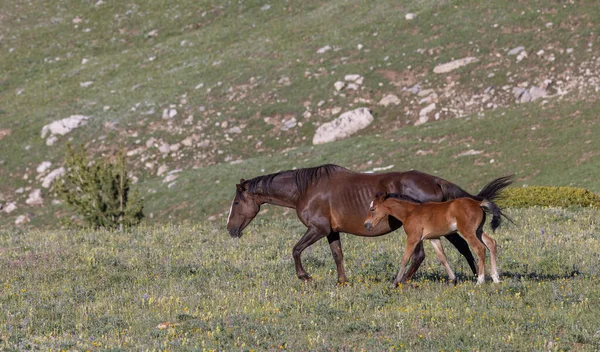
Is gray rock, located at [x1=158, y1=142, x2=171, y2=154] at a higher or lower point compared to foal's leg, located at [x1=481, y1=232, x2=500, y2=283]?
lower

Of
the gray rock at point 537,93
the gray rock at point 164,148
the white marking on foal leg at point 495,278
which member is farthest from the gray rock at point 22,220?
the white marking on foal leg at point 495,278

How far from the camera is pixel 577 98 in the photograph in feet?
140

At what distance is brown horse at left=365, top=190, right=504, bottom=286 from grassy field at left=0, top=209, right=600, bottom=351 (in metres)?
0.67

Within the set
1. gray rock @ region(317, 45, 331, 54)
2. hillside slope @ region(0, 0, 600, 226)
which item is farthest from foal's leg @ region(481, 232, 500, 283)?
gray rock @ region(317, 45, 331, 54)

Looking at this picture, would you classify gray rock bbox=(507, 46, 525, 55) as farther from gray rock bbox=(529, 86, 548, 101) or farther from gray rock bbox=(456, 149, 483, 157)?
gray rock bbox=(456, 149, 483, 157)

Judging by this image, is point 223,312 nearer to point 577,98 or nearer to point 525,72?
point 577,98

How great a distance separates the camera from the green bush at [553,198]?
26.3 m

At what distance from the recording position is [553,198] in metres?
26.7

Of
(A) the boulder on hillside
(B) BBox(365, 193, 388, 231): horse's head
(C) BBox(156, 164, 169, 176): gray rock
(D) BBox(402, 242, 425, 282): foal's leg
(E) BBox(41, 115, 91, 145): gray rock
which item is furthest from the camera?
(E) BBox(41, 115, 91, 145): gray rock

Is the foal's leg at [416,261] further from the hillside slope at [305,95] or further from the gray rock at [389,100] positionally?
the gray rock at [389,100]

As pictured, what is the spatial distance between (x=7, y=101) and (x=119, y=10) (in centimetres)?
1545

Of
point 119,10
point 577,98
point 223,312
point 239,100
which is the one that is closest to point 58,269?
point 223,312

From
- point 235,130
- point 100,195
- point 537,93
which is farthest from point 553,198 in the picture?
point 235,130

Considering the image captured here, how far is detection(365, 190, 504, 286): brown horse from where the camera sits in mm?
13148
